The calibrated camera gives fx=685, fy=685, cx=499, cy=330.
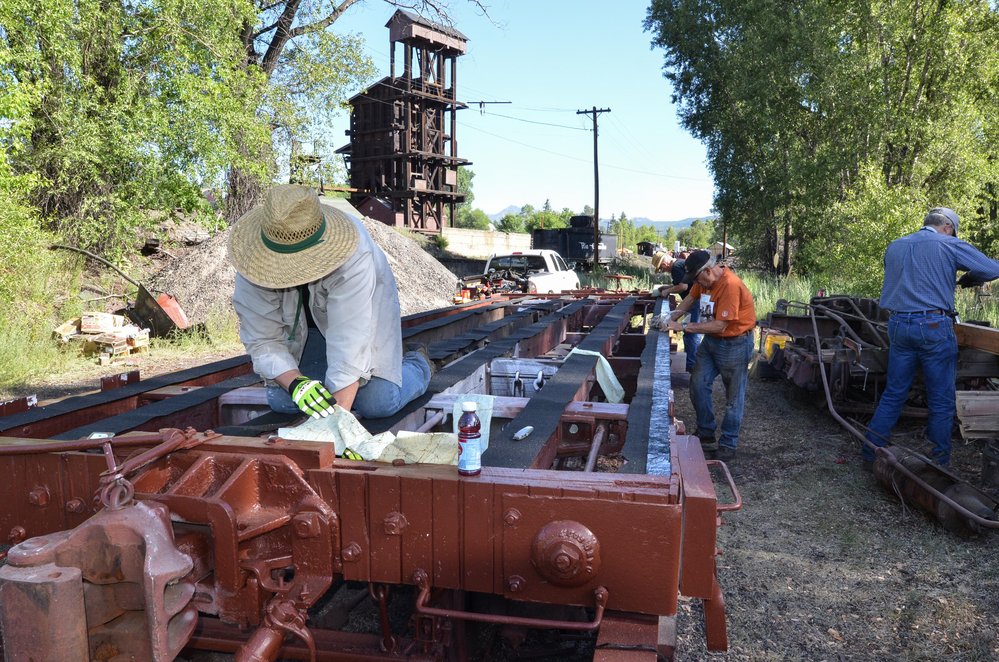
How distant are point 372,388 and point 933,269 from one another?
4.53 m

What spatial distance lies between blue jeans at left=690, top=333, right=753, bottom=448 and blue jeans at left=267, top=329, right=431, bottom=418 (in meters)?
3.44

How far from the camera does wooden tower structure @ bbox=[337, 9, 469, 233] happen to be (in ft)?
116

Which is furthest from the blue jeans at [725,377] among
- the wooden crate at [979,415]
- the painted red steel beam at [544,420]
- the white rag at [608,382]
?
the painted red steel beam at [544,420]

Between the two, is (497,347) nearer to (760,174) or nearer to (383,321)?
(383,321)

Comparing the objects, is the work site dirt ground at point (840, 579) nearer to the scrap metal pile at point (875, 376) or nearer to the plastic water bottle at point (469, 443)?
the scrap metal pile at point (875, 376)

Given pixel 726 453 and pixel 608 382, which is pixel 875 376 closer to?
pixel 726 453

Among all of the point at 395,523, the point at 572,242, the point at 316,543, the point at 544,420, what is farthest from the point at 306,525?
the point at 572,242

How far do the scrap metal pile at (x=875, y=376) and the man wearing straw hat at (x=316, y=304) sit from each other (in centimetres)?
347

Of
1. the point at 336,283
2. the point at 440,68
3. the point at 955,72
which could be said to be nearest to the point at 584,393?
the point at 336,283

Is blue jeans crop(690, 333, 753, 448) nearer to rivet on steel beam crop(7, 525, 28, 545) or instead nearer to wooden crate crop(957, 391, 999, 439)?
wooden crate crop(957, 391, 999, 439)

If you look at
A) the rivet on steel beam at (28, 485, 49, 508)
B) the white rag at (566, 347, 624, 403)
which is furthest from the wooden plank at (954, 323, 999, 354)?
the rivet on steel beam at (28, 485, 49, 508)

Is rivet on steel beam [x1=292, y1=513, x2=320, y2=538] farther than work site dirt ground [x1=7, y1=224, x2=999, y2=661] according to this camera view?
No

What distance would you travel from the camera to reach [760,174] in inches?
944

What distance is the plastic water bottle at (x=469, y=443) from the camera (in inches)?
→ 79.3
